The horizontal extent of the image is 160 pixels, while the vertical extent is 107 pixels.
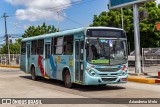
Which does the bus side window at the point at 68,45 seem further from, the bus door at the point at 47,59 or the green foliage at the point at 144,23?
the green foliage at the point at 144,23

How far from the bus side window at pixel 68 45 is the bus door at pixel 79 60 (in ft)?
1.91

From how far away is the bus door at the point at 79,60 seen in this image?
15.4 meters

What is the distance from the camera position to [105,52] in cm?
1512

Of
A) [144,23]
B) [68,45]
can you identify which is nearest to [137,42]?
[68,45]

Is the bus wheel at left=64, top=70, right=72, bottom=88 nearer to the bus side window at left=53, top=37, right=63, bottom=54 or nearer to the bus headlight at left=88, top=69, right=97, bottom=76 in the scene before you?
the bus side window at left=53, top=37, right=63, bottom=54

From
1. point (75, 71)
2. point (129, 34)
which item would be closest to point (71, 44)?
point (75, 71)

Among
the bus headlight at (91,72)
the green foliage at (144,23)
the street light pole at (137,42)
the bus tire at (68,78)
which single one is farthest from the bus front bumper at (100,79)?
the green foliage at (144,23)

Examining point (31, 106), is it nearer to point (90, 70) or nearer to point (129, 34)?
point (90, 70)

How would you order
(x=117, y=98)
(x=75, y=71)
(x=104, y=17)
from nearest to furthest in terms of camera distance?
(x=117, y=98) → (x=75, y=71) → (x=104, y=17)

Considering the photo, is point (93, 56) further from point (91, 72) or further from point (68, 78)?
point (68, 78)

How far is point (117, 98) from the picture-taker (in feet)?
41.5

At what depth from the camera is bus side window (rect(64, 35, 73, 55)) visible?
16547 millimetres

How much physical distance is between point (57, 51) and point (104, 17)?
3183cm

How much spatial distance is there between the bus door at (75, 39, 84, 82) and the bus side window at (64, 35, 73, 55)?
582 mm
